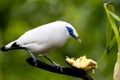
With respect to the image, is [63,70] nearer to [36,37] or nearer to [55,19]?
[36,37]

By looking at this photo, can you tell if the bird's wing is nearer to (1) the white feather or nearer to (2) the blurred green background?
(1) the white feather

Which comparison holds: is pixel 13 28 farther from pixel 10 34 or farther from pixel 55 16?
pixel 55 16

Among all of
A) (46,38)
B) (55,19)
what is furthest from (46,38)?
(55,19)

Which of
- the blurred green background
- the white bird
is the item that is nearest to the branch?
the white bird

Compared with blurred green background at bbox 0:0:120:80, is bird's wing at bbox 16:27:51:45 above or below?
above

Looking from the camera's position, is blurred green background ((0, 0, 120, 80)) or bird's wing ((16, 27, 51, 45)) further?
blurred green background ((0, 0, 120, 80))

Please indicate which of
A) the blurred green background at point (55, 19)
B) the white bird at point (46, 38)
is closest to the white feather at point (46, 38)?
the white bird at point (46, 38)

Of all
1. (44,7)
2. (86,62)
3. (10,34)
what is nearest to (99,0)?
(44,7)
